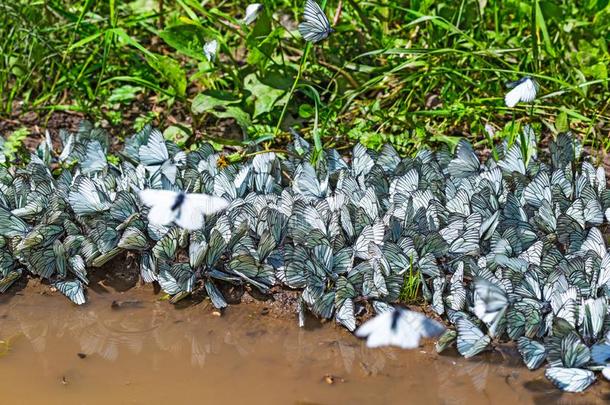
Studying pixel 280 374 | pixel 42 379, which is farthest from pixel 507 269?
pixel 42 379

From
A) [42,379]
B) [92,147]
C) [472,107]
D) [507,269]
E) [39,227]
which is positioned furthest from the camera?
[472,107]

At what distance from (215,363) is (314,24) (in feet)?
3.92

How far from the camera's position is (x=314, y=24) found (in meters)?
3.26

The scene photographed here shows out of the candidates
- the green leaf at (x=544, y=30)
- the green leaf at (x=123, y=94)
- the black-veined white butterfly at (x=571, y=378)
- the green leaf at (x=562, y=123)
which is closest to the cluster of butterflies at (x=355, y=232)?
the black-veined white butterfly at (x=571, y=378)

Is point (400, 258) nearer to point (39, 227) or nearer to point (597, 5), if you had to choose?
point (39, 227)

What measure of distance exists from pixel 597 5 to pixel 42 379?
9.12 feet

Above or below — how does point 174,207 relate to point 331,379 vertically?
above

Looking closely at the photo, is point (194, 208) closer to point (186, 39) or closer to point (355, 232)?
point (355, 232)

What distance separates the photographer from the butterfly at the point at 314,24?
10.7ft

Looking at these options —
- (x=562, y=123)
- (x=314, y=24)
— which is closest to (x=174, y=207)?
(x=314, y=24)

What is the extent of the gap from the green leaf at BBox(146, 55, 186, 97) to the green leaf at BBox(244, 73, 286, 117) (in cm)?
26

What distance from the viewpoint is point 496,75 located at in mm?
3928

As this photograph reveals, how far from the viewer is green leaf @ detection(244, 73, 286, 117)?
3.81 metres

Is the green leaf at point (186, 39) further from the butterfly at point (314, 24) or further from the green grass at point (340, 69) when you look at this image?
the butterfly at point (314, 24)
